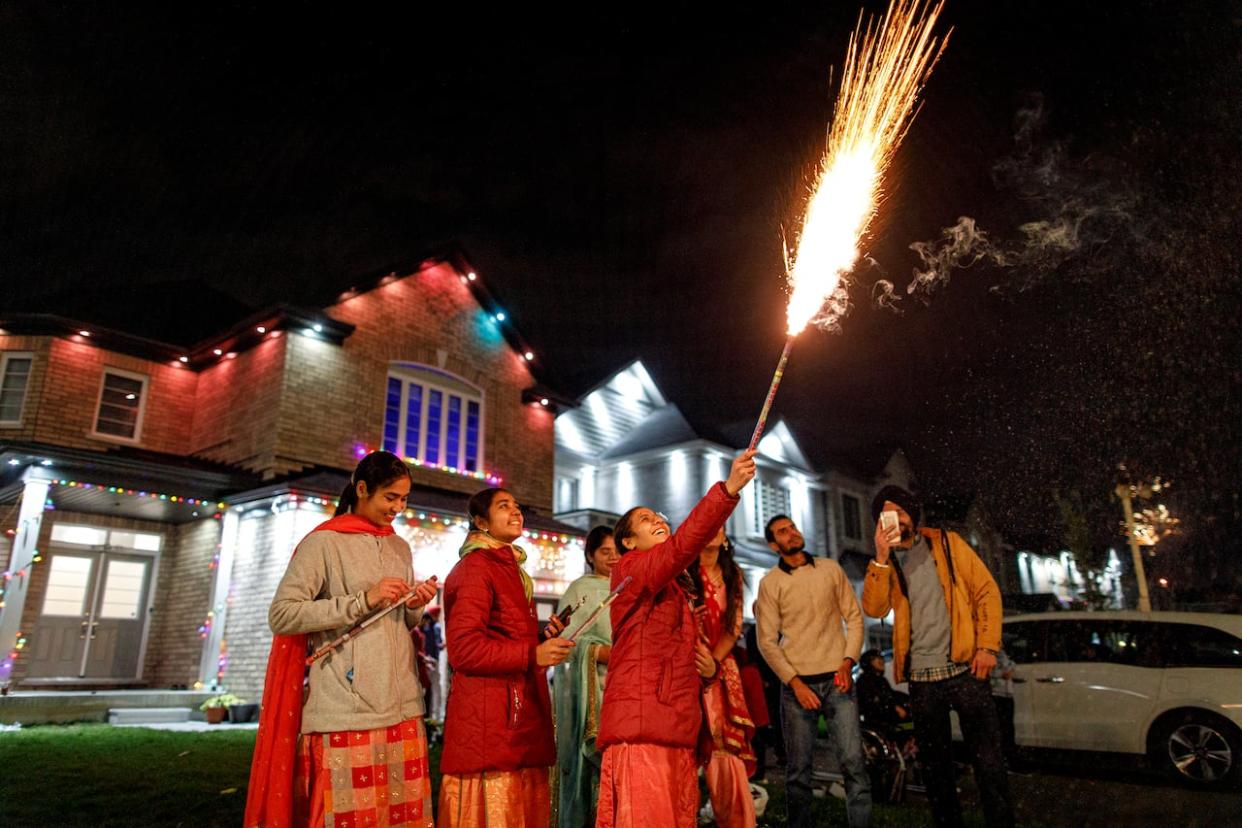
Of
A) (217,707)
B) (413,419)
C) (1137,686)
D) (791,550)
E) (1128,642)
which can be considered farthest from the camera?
(413,419)

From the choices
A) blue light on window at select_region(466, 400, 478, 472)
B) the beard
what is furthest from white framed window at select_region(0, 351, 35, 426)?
the beard

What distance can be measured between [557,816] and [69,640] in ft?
45.8

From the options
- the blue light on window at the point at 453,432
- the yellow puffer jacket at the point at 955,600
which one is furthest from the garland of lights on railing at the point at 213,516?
the yellow puffer jacket at the point at 955,600

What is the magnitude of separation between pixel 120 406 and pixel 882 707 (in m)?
15.5

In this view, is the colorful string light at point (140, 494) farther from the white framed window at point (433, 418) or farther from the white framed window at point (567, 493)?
the white framed window at point (567, 493)

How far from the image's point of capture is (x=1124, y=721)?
8289 mm

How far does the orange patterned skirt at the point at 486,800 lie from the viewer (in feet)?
10.9

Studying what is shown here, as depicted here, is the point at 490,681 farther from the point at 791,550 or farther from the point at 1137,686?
the point at 1137,686

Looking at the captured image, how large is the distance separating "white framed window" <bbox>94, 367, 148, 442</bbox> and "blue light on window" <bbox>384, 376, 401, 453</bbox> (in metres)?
4.90

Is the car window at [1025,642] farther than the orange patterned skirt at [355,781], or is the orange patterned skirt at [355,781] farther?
the car window at [1025,642]

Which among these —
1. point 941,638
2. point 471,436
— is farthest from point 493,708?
point 471,436

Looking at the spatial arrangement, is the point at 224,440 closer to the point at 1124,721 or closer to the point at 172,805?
the point at 172,805

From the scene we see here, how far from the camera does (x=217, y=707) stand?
492 inches

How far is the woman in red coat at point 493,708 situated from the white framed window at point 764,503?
2268 centimetres
